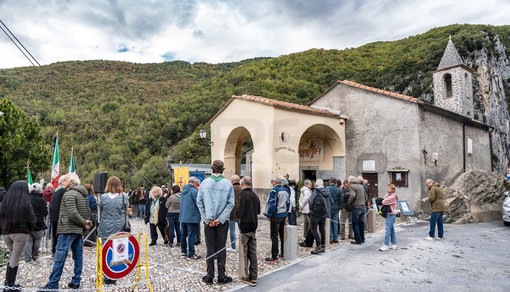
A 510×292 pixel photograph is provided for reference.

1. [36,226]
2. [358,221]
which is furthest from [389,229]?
[36,226]

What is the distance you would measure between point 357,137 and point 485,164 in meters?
9.40

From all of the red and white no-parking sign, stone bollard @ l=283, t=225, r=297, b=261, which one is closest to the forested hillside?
stone bollard @ l=283, t=225, r=297, b=261

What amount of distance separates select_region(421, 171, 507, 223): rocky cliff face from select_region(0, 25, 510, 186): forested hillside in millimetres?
19643

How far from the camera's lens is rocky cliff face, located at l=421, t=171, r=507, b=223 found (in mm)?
12844

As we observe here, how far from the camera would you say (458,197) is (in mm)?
13062

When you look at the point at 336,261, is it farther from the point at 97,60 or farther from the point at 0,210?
the point at 97,60

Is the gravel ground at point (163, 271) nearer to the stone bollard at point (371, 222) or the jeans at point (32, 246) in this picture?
→ the jeans at point (32, 246)

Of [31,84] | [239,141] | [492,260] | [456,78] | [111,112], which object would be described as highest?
[31,84]

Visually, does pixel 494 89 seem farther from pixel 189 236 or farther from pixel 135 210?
pixel 189 236

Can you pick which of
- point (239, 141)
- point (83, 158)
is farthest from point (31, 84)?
point (239, 141)

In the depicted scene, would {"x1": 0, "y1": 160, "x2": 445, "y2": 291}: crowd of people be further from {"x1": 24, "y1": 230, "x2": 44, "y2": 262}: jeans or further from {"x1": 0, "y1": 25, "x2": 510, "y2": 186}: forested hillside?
{"x1": 0, "y1": 25, "x2": 510, "y2": 186}: forested hillside

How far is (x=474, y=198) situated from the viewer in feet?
45.2

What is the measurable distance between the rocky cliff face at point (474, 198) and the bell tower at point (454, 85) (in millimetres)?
5627

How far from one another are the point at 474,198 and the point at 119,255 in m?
14.4
